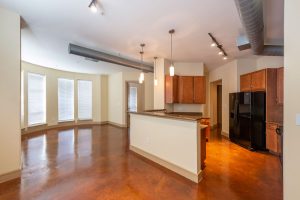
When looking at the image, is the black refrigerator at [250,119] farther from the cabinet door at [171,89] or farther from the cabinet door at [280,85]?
the cabinet door at [171,89]

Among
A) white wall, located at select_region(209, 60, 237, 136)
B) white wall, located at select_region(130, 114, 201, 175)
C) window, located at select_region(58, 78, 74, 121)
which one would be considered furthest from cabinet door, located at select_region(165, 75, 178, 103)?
window, located at select_region(58, 78, 74, 121)

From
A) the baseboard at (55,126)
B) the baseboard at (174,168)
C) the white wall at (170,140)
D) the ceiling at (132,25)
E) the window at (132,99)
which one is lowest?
the baseboard at (174,168)

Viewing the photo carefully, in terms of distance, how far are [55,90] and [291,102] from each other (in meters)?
7.88

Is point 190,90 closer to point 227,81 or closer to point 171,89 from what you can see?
point 171,89

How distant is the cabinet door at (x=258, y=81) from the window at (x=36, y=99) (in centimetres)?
762

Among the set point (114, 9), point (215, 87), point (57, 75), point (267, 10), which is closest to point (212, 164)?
point (267, 10)

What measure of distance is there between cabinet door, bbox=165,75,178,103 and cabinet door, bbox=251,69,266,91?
217 cm

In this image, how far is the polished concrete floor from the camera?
2.32m

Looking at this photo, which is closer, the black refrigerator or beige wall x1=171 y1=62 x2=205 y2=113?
the black refrigerator

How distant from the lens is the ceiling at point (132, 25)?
2367 millimetres

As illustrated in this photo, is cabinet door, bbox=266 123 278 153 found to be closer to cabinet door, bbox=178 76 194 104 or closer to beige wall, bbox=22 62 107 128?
cabinet door, bbox=178 76 194 104

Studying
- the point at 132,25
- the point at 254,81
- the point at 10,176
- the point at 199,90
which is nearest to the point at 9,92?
the point at 10,176

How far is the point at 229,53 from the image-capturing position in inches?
183

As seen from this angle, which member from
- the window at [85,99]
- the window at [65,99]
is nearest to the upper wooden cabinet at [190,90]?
the window at [85,99]
